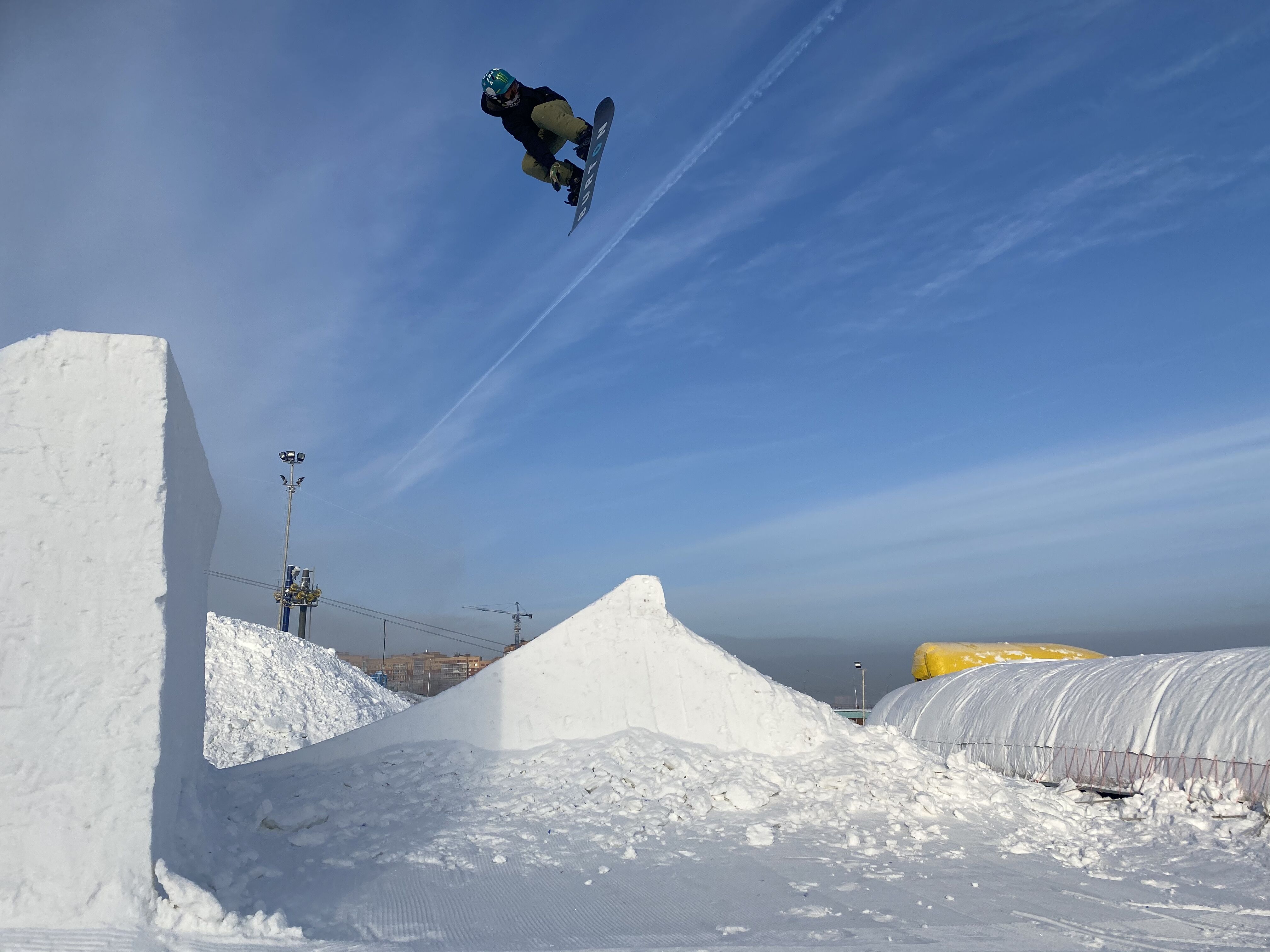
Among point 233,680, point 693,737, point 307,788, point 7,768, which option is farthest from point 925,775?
point 233,680

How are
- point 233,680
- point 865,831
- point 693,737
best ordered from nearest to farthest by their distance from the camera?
point 865,831 → point 693,737 → point 233,680

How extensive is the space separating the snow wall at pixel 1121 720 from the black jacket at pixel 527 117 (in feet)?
27.4

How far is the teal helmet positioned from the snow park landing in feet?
14.0

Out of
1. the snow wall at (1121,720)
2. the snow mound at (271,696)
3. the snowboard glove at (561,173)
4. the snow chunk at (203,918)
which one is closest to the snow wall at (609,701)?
the snow wall at (1121,720)

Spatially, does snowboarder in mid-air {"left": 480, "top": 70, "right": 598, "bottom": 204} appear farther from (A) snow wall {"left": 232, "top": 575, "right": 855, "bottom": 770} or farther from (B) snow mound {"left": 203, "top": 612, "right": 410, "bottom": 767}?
(B) snow mound {"left": 203, "top": 612, "right": 410, "bottom": 767}

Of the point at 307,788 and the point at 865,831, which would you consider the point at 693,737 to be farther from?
the point at 307,788

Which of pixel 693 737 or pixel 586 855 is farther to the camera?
pixel 693 737

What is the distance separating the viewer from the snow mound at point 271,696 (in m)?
14.2

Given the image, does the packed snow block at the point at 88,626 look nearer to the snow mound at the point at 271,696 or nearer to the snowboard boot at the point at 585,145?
the snowboard boot at the point at 585,145

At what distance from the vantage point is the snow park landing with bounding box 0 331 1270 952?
3.91 m

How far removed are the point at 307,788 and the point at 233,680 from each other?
31.6ft

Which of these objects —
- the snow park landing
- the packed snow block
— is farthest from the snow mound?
the packed snow block

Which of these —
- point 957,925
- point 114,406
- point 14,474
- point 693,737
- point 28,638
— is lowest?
point 957,925

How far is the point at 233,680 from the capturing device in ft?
50.9
